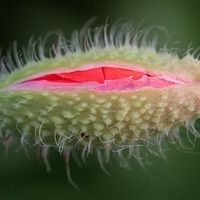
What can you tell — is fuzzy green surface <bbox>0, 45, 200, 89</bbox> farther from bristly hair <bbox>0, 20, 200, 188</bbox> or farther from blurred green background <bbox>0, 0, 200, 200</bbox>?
blurred green background <bbox>0, 0, 200, 200</bbox>

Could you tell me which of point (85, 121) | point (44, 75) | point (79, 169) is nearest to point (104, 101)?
point (85, 121)

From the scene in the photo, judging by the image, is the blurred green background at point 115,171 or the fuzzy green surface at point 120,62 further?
the blurred green background at point 115,171

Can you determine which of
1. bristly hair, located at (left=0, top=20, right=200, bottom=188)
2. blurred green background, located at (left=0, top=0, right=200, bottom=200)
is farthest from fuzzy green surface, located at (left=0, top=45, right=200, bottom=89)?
blurred green background, located at (left=0, top=0, right=200, bottom=200)

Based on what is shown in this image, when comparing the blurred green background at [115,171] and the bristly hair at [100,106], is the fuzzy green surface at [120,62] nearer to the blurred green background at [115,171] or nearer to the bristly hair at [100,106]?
the bristly hair at [100,106]

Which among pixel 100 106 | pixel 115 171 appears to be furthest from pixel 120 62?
pixel 115 171

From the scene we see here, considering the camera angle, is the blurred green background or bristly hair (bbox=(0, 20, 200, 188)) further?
the blurred green background

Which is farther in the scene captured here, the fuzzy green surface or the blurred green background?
the blurred green background

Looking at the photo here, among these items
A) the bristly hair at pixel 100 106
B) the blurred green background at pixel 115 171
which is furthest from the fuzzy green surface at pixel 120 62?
the blurred green background at pixel 115 171

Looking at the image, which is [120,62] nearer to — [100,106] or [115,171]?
[100,106]
